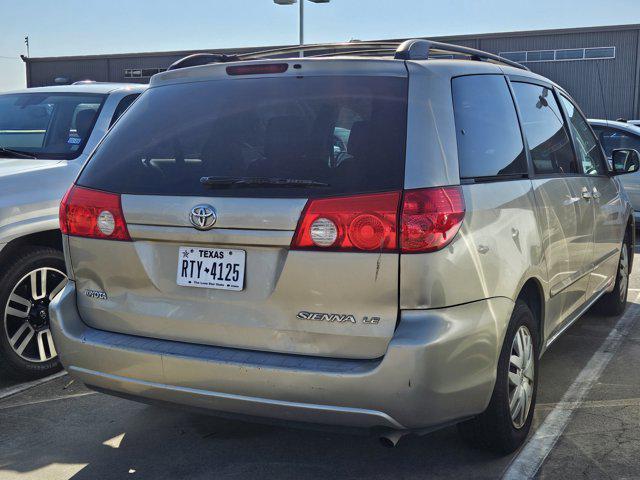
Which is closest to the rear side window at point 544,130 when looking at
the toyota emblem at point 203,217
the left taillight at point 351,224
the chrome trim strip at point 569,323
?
the chrome trim strip at point 569,323

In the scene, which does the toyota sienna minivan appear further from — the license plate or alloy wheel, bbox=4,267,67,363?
alloy wheel, bbox=4,267,67,363

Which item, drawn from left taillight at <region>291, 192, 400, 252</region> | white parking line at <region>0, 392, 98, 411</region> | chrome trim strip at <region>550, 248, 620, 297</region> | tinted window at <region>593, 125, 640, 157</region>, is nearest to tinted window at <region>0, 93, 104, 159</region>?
white parking line at <region>0, 392, 98, 411</region>

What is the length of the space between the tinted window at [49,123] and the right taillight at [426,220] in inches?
121

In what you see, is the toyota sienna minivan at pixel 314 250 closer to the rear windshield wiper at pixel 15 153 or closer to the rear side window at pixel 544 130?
the rear side window at pixel 544 130

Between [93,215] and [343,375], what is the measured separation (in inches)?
52.0

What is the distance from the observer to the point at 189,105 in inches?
134

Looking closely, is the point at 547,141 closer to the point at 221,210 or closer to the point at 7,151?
the point at 221,210

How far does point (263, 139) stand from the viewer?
3123 mm

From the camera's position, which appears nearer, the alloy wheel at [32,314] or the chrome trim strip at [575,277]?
the chrome trim strip at [575,277]

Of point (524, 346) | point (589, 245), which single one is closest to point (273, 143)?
point (524, 346)

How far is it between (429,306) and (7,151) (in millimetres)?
3649

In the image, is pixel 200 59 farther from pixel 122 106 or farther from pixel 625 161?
pixel 625 161

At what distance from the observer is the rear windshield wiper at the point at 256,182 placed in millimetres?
2938

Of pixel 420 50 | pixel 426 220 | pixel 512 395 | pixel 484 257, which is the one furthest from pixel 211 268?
pixel 512 395
